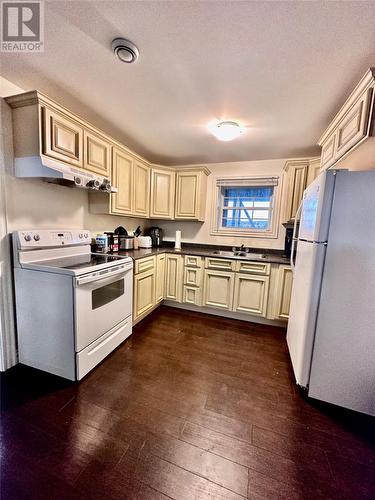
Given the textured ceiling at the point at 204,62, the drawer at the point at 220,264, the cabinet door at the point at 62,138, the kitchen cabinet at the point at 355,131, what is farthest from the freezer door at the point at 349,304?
the cabinet door at the point at 62,138

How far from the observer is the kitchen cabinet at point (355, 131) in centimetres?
135

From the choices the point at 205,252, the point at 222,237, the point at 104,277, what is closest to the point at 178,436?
the point at 104,277

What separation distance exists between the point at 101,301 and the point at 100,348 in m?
0.43

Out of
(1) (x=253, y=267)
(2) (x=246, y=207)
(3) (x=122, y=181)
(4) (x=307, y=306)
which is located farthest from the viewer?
(2) (x=246, y=207)

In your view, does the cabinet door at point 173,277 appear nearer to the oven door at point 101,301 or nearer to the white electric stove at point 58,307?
the oven door at point 101,301

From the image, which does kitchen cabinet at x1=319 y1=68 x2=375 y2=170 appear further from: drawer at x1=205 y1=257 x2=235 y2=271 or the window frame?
drawer at x1=205 y1=257 x2=235 y2=271

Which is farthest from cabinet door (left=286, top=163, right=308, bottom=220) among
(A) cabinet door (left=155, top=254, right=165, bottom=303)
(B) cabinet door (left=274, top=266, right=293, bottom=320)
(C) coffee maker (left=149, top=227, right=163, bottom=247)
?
(C) coffee maker (left=149, top=227, right=163, bottom=247)

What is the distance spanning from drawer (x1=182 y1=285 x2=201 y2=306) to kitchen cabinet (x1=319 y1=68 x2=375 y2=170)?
86.0 inches

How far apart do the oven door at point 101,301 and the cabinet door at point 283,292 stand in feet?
5.99

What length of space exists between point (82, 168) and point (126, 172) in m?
0.73

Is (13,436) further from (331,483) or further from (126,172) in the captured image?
(126,172)

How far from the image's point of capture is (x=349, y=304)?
1408 mm

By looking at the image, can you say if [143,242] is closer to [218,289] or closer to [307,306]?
[218,289]

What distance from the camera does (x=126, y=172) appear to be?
2.65 metres
